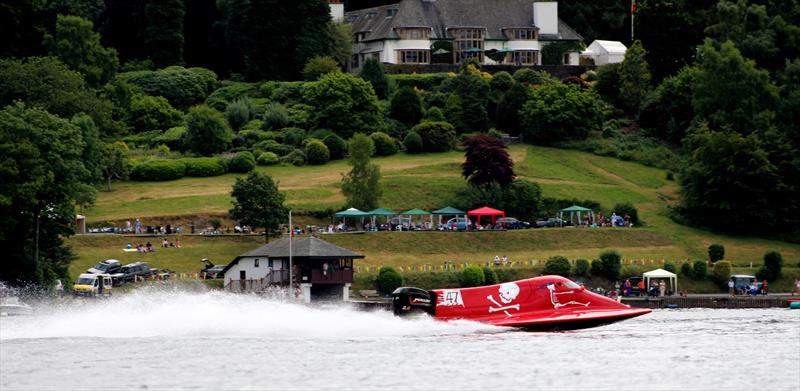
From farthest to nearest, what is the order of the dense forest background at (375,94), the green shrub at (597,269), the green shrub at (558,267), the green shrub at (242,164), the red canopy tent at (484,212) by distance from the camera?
the green shrub at (242,164) < the dense forest background at (375,94) < the red canopy tent at (484,212) < the green shrub at (597,269) < the green shrub at (558,267)

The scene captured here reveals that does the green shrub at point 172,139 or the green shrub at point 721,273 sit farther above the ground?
the green shrub at point 172,139

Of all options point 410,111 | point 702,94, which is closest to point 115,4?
point 410,111

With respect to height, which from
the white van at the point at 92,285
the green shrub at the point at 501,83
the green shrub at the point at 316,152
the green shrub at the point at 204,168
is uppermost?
the green shrub at the point at 501,83

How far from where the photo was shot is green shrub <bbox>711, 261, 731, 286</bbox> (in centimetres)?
11031

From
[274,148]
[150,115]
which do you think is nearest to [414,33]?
[150,115]

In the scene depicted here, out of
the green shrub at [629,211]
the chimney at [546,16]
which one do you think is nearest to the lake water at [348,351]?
the green shrub at [629,211]

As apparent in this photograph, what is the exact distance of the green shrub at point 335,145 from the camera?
141 m

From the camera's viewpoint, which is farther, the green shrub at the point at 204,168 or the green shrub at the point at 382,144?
the green shrub at the point at 382,144

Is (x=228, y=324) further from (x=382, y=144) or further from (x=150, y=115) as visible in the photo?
(x=150, y=115)

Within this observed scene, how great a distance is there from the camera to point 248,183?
369ft

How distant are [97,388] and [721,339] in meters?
28.7

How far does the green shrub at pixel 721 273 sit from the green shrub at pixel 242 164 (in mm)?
41112

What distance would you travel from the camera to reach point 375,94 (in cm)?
15200

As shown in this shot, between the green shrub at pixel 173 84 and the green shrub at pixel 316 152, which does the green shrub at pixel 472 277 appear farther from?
the green shrub at pixel 173 84
